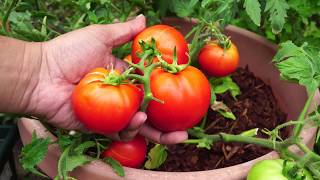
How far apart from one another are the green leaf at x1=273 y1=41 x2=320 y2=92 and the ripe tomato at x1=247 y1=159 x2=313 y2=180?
19 cm

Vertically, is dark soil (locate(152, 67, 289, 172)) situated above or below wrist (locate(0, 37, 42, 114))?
below

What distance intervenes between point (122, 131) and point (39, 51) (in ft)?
1.02

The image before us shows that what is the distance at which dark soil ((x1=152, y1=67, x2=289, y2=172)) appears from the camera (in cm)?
141

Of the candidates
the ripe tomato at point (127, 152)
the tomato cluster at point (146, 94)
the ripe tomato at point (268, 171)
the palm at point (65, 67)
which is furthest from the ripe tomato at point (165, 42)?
the ripe tomato at point (268, 171)

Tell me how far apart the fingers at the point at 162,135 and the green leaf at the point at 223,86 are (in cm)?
40

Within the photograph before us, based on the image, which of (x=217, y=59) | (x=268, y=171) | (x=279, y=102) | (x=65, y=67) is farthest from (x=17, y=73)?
(x=279, y=102)

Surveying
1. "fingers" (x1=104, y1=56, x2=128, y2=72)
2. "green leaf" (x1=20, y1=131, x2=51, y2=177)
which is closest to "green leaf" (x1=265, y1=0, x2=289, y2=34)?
"fingers" (x1=104, y1=56, x2=128, y2=72)

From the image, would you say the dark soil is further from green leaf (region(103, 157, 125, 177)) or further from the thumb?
the thumb

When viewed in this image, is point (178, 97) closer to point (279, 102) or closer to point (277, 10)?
point (277, 10)

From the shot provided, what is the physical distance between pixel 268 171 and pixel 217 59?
1.32 feet

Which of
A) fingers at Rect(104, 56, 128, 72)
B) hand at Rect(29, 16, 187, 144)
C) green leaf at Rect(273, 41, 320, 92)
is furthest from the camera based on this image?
fingers at Rect(104, 56, 128, 72)

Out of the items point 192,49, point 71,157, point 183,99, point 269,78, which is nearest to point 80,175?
point 71,157

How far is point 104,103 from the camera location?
1.02m

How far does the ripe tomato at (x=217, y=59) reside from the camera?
4.53 ft
